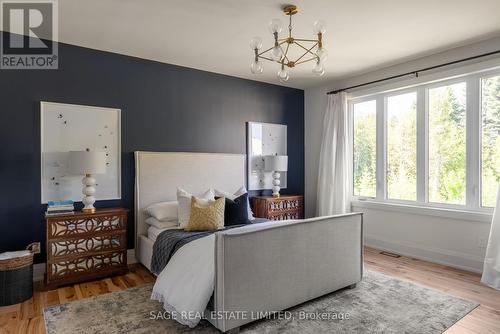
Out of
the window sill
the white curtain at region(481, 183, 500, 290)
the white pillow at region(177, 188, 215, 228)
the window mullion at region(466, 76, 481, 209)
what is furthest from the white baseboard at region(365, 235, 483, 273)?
the white pillow at region(177, 188, 215, 228)

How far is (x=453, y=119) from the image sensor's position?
148 inches

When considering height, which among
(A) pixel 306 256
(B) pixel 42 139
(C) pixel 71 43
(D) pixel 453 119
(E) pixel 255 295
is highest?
(C) pixel 71 43

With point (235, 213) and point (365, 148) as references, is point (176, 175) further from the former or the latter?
point (365, 148)

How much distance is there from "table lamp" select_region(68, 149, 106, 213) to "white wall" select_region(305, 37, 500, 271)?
3511mm

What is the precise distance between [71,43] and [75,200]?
69.6 inches

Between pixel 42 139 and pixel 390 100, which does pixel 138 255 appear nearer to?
pixel 42 139

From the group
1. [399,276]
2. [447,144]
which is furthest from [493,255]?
[447,144]

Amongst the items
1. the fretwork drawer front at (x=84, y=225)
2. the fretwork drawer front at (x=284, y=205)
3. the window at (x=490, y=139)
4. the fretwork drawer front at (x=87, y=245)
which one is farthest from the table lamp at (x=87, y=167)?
the window at (x=490, y=139)

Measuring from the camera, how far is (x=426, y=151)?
4.00 m

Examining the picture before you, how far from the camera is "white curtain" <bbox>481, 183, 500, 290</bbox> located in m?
3.13

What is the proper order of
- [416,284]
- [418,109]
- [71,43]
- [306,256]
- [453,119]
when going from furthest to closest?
1. [418,109]
2. [453,119]
3. [71,43]
4. [416,284]
5. [306,256]

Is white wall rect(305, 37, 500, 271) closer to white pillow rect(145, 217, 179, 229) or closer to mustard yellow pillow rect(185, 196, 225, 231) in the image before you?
mustard yellow pillow rect(185, 196, 225, 231)

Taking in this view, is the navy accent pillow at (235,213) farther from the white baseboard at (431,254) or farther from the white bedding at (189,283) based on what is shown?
the white baseboard at (431,254)

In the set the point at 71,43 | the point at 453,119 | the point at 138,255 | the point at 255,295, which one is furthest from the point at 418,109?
the point at 71,43
